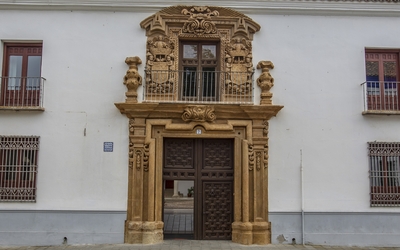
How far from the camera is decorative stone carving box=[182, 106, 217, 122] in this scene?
8656 millimetres

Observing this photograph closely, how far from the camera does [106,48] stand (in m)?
9.03

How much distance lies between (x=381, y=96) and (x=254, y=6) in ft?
12.5

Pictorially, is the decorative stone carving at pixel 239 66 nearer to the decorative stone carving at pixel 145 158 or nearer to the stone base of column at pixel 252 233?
the decorative stone carving at pixel 145 158

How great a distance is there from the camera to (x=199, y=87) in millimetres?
8992

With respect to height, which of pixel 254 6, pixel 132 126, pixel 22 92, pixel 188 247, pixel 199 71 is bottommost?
pixel 188 247

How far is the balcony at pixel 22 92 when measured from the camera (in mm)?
8867

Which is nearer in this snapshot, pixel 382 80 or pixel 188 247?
pixel 188 247

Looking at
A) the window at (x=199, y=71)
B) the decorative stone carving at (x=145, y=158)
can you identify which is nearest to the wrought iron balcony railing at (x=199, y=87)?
the window at (x=199, y=71)

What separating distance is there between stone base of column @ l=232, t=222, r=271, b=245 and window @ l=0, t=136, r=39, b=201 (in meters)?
4.78

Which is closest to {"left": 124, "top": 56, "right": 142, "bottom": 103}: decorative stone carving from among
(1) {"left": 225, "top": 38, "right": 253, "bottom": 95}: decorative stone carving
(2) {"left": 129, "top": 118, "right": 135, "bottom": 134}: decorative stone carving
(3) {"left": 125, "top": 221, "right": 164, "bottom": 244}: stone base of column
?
(2) {"left": 129, "top": 118, "right": 135, "bottom": 134}: decorative stone carving

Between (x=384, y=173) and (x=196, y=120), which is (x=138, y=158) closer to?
(x=196, y=120)

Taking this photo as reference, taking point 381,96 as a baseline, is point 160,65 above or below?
above

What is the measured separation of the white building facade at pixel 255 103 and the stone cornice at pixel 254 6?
0.02 m

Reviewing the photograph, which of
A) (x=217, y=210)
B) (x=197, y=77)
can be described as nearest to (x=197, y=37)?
(x=197, y=77)
